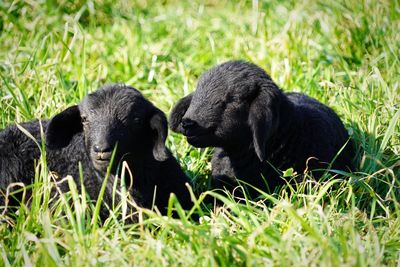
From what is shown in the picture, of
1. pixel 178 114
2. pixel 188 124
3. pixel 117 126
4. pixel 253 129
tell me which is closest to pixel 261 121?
pixel 253 129

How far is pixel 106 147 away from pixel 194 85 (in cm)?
318

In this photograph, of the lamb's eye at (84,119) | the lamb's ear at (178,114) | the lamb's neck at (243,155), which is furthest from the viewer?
the lamb's ear at (178,114)

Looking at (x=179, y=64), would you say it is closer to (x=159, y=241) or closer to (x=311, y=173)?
(x=311, y=173)

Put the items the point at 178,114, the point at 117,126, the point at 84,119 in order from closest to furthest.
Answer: the point at 117,126 → the point at 84,119 → the point at 178,114

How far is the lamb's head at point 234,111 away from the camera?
523cm

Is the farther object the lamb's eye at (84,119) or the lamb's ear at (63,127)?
the lamb's ear at (63,127)

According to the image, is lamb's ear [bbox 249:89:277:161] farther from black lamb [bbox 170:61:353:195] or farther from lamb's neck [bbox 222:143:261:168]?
lamb's neck [bbox 222:143:261:168]

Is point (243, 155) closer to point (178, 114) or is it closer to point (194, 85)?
point (178, 114)

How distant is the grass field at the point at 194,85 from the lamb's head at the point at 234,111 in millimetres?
536

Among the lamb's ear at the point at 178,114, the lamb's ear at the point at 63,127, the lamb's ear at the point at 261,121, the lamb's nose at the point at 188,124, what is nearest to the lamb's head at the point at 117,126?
the lamb's ear at the point at 63,127

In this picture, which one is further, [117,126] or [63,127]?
[63,127]

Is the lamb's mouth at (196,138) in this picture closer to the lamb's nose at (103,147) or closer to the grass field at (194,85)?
the grass field at (194,85)

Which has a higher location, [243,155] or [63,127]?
[63,127]

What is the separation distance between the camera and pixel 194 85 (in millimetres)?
7625
